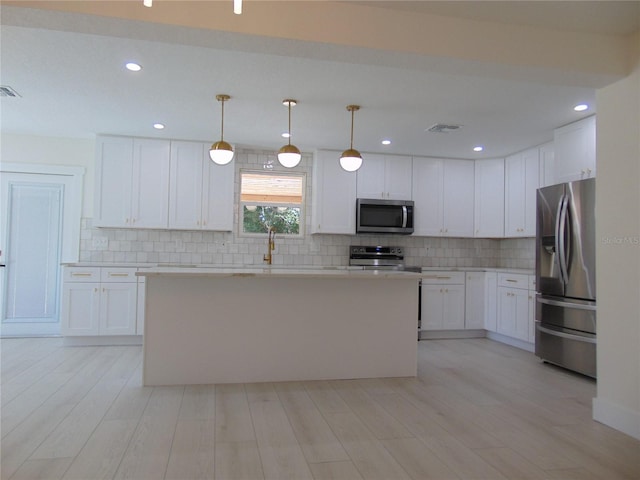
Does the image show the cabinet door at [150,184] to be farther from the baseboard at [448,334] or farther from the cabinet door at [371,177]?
the baseboard at [448,334]

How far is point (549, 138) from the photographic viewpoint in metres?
4.89

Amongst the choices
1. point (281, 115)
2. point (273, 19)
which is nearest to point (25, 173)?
point (281, 115)

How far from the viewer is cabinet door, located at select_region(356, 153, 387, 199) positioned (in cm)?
576

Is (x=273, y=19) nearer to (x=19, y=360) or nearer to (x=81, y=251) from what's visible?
(x=19, y=360)

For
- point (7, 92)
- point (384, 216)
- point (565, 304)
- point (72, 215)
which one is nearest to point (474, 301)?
point (384, 216)

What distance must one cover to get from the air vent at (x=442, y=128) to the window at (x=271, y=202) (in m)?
1.92

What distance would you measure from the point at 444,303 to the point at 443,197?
1409 mm

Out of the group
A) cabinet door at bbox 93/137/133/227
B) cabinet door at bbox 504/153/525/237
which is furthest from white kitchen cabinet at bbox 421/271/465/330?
cabinet door at bbox 93/137/133/227

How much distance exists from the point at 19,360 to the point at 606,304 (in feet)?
15.8

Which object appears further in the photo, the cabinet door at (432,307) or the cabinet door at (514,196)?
the cabinet door at (432,307)

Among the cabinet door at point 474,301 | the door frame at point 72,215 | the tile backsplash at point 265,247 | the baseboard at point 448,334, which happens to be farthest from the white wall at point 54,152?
the cabinet door at point 474,301

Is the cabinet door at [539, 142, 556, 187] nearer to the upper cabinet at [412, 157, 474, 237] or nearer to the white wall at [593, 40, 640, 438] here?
the upper cabinet at [412, 157, 474, 237]

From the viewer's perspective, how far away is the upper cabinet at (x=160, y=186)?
17.1 ft

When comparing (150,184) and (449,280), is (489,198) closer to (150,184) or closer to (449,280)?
(449,280)
